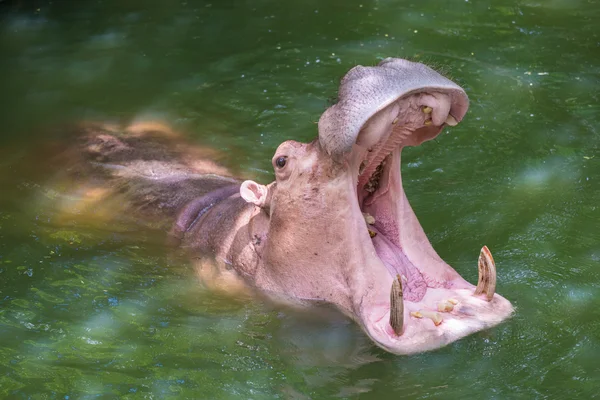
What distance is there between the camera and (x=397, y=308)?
4.01m

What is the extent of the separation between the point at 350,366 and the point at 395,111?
4.46ft

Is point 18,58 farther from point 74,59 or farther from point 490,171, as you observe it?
point 490,171

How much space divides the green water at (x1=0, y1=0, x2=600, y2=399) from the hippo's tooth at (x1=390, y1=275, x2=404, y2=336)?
1.47 ft

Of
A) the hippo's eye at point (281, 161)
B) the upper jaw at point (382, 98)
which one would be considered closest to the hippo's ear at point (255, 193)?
the hippo's eye at point (281, 161)

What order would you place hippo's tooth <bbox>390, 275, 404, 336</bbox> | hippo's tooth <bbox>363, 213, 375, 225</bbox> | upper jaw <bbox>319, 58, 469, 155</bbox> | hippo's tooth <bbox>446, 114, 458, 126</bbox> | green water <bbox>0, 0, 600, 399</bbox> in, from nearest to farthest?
hippo's tooth <bbox>390, 275, 404, 336</bbox>
upper jaw <bbox>319, 58, 469, 155</bbox>
hippo's tooth <bbox>446, 114, 458, 126</bbox>
green water <bbox>0, 0, 600, 399</bbox>
hippo's tooth <bbox>363, 213, 375, 225</bbox>

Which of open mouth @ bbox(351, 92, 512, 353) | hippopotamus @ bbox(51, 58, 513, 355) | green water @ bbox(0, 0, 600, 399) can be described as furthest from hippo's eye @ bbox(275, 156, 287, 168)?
green water @ bbox(0, 0, 600, 399)

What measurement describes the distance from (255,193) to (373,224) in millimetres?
691

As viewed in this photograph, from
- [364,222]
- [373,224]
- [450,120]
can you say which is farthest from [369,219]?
[450,120]

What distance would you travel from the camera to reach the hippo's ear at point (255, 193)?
16.0ft

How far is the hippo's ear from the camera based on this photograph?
4.88 meters

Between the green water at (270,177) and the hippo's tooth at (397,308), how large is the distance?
0.45 meters

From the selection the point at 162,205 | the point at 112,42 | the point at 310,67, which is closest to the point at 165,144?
the point at 162,205

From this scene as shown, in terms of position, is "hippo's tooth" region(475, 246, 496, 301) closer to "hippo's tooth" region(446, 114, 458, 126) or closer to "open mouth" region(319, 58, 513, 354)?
"open mouth" region(319, 58, 513, 354)

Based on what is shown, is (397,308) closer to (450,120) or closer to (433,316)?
(433,316)
